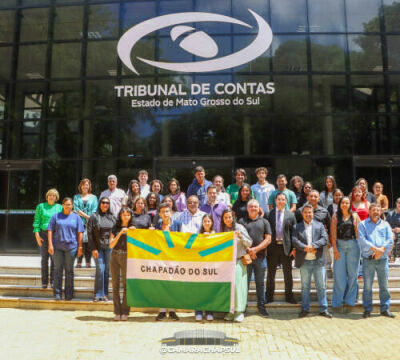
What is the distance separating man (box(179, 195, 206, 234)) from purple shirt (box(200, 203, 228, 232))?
1.36ft

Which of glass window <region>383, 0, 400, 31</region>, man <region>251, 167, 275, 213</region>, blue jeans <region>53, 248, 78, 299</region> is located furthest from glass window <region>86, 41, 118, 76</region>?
glass window <region>383, 0, 400, 31</region>

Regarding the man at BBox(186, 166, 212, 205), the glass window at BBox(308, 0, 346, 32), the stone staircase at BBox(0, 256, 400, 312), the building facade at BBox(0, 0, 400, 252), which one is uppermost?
the glass window at BBox(308, 0, 346, 32)

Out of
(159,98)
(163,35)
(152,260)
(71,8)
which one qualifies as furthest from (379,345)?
(71,8)

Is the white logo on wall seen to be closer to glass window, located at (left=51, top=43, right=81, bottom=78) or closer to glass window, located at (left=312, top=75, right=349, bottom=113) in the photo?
glass window, located at (left=51, top=43, right=81, bottom=78)

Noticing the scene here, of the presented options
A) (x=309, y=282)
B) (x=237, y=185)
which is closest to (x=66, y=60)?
(x=237, y=185)

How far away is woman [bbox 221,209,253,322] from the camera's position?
6477 mm

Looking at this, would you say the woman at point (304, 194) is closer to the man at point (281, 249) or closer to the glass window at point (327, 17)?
the man at point (281, 249)

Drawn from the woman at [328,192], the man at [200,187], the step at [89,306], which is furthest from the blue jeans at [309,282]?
the man at [200,187]

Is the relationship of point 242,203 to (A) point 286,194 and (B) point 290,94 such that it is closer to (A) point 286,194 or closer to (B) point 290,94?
(A) point 286,194

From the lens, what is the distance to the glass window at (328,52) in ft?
40.6

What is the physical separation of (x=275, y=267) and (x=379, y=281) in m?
1.82

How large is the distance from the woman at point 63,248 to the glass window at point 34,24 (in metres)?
8.45

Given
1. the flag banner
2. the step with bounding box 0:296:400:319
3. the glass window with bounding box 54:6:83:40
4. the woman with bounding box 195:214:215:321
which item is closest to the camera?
the flag banner

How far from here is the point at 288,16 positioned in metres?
12.6
